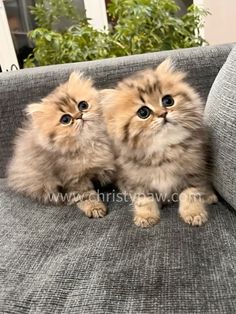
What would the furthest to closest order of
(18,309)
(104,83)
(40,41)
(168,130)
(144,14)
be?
(40,41) < (144,14) < (104,83) < (168,130) < (18,309)

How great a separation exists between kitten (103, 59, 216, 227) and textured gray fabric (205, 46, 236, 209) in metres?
0.03

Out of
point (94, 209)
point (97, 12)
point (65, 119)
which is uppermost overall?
point (97, 12)

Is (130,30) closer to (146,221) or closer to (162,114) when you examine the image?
(162,114)

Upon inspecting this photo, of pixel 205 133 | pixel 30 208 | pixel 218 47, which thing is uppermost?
pixel 218 47

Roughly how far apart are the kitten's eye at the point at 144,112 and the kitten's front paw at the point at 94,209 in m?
0.29

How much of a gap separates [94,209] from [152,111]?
32cm

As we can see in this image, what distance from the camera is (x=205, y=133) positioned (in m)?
0.90

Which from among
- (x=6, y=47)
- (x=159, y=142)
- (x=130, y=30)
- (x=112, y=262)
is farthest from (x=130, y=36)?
(x=6, y=47)

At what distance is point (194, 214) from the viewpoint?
859 mm

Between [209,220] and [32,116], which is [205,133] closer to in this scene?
[209,220]

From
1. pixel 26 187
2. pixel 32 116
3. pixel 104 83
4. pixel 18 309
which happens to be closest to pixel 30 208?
pixel 26 187

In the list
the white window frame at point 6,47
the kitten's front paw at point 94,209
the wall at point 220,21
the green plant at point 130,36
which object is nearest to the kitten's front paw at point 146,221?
the kitten's front paw at point 94,209

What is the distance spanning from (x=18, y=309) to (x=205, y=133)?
0.60 m

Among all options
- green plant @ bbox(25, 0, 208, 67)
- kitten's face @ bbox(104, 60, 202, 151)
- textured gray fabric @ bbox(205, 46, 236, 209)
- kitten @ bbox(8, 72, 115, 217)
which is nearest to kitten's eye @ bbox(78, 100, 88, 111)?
kitten @ bbox(8, 72, 115, 217)
